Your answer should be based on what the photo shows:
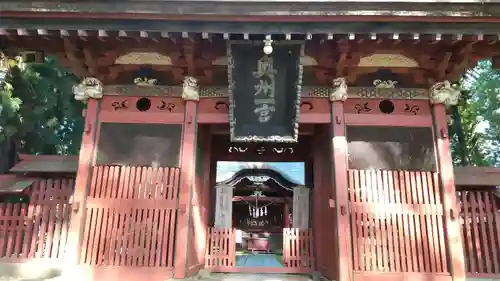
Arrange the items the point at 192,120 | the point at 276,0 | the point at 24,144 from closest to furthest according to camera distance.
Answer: the point at 276,0, the point at 192,120, the point at 24,144

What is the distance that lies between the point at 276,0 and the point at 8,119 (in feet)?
34.2

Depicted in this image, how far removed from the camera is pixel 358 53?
20.5 feet

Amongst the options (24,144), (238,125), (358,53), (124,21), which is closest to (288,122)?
(238,125)

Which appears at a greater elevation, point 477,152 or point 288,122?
point 477,152

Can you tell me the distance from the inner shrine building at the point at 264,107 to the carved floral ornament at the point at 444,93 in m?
0.02

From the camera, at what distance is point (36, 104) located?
42.9 feet

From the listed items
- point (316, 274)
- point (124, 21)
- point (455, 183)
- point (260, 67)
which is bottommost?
point (316, 274)

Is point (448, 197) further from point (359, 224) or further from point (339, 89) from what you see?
point (339, 89)

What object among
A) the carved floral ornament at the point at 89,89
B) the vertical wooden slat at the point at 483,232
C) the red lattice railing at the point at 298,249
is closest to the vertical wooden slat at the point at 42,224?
the carved floral ornament at the point at 89,89

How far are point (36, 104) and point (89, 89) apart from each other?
7989mm

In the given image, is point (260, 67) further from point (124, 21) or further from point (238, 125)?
point (124, 21)

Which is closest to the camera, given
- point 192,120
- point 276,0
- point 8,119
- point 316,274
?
point 276,0

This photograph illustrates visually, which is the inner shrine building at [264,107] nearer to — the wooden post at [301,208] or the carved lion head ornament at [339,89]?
the carved lion head ornament at [339,89]

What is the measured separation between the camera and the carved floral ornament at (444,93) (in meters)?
6.50
